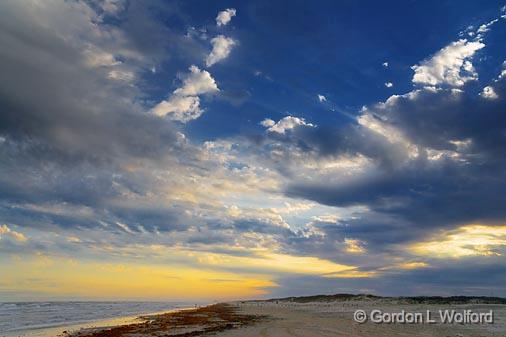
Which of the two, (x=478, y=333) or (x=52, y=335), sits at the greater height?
(x=478, y=333)

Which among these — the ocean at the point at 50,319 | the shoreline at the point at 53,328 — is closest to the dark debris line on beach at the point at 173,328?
the shoreline at the point at 53,328

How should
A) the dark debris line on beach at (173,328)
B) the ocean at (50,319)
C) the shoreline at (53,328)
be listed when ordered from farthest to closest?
the ocean at (50,319) < the shoreline at (53,328) < the dark debris line on beach at (173,328)

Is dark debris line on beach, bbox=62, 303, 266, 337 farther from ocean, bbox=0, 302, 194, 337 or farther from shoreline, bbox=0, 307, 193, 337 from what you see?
ocean, bbox=0, 302, 194, 337

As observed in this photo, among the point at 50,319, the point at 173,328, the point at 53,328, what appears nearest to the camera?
the point at 173,328

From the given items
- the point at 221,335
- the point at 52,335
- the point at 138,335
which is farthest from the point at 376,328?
the point at 52,335

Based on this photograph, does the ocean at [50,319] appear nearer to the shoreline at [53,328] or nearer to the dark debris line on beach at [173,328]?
the shoreline at [53,328]

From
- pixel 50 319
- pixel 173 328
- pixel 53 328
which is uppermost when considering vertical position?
pixel 173 328

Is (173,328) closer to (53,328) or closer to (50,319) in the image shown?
(53,328)

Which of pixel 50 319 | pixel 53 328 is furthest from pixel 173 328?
pixel 50 319

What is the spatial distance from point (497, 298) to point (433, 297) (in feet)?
48.5

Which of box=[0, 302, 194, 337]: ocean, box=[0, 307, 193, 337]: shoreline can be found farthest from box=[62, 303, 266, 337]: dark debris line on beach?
box=[0, 302, 194, 337]: ocean

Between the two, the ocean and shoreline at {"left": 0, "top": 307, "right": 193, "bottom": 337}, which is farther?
the ocean

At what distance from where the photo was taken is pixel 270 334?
3053 centimetres

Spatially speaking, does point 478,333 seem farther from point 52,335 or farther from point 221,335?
point 52,335
